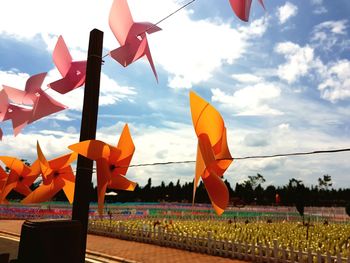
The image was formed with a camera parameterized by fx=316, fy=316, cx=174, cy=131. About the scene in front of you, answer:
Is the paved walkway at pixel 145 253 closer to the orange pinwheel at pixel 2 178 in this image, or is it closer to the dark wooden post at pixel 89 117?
the orange pinwheel at pixel 2 178

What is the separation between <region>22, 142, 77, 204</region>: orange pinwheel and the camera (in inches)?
165

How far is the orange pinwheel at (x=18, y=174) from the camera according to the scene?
16.8ft

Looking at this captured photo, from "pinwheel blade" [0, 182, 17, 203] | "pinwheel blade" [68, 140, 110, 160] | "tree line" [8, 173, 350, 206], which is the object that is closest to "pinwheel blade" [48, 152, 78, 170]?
"pinwheel blade" [68, 140, 110, 160]

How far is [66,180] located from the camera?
4438 mm

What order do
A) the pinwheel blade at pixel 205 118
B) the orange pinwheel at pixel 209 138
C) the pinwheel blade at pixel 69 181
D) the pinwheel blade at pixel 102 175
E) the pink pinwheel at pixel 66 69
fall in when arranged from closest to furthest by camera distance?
the orange pinwheel at pixel 209 138 → the pinwheel blade at pixel 205 118 → the pinwheel blade at pixel 102 175 → the pink pinwheel at pixel 66 69 → the pinwheel blade at pixel 69 181

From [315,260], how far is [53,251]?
734 cm

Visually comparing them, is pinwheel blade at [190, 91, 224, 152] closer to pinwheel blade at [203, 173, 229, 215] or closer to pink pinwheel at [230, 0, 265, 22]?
pinwheel blade at [203, 173, 229, 215]

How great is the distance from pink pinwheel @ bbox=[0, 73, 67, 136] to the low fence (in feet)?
22.6

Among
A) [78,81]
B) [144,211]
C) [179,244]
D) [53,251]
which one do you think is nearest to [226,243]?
[179,244]

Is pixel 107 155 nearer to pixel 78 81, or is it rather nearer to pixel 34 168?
pixel 78 81

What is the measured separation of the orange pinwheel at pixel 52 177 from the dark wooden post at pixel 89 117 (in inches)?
45.8

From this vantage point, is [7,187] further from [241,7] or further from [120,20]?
[241,7]

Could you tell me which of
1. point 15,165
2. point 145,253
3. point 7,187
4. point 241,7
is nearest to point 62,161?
point 15,165

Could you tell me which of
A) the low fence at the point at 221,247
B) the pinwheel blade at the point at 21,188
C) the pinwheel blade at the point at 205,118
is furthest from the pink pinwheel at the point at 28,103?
the low fence at the point at 221,247
